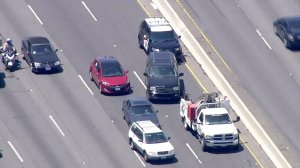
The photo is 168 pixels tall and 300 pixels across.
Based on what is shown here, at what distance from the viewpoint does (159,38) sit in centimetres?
9306

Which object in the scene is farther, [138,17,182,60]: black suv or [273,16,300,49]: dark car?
[273,16,300,49]: dark car

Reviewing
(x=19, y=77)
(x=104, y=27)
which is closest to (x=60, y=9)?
(x=104, y=27)

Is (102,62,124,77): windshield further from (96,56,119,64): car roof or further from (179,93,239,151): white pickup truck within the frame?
(179,93,239,151): white pickup truck

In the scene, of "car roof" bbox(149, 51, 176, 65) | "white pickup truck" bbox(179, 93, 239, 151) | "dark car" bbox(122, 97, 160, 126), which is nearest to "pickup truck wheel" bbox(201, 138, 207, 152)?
"white pickup truck" bbox(179, 93, 239, 151)

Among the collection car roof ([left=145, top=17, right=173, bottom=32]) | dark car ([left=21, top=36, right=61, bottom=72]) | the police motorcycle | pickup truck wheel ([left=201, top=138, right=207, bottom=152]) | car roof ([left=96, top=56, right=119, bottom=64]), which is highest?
the police motorcycle

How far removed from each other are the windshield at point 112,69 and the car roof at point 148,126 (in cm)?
621

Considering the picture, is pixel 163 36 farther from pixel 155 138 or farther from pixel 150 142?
pixel 150 142

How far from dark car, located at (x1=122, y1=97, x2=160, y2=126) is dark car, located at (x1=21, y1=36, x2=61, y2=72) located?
7.44 meters

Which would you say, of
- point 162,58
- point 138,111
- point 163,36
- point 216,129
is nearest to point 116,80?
point 162,58

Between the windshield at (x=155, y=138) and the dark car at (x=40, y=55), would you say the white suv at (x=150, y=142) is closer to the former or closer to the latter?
the windshield at (x=155, y=138)

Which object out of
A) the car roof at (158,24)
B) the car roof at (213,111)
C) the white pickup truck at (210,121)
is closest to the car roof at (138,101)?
the white pickup truck at (210,121)

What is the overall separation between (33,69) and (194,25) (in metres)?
13.2

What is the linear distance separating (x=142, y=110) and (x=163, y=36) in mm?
9938

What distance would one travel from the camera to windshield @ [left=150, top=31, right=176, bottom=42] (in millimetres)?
93000
